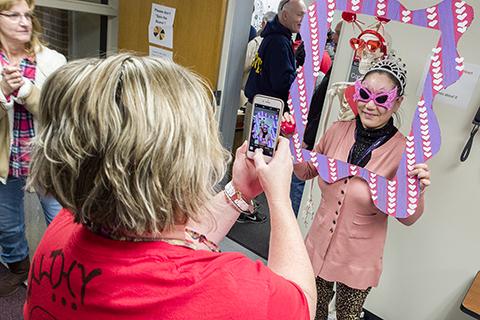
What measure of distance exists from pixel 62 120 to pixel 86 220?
16cm

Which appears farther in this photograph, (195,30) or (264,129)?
(195,30)

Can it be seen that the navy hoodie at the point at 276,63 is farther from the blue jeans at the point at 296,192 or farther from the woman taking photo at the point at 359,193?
the woman taking photo at the point at 359,193

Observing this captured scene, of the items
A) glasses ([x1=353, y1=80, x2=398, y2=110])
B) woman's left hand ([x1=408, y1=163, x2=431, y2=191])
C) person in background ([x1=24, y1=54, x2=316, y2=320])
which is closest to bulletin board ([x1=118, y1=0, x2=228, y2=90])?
glasses ([x1=353, y1=80, x2=398, y2=110])

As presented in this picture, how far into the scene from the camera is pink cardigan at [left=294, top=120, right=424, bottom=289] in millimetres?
1228

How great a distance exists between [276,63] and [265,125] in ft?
3.66

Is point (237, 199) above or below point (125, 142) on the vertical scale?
below

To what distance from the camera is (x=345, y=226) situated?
1.28 meters

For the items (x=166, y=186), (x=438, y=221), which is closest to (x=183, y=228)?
(x=166, y=186)

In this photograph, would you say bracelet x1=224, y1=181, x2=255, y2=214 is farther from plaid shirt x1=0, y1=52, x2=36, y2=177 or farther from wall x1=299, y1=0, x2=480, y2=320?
plaid shirt x1=0, y1=52, x2=36, y2=177

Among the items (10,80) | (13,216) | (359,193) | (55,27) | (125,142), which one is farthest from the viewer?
(55,27)

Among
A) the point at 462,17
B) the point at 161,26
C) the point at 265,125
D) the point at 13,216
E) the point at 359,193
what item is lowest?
the point at 13,216

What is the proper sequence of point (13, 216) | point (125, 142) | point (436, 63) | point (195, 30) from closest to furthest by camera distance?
point (125, 142), point (436, 63), point (13, 216), point (195, 30)

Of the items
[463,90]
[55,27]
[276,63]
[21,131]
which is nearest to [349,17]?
[463,90]

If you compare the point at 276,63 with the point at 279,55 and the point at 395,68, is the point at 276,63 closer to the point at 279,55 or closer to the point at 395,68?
the point at 279,55
